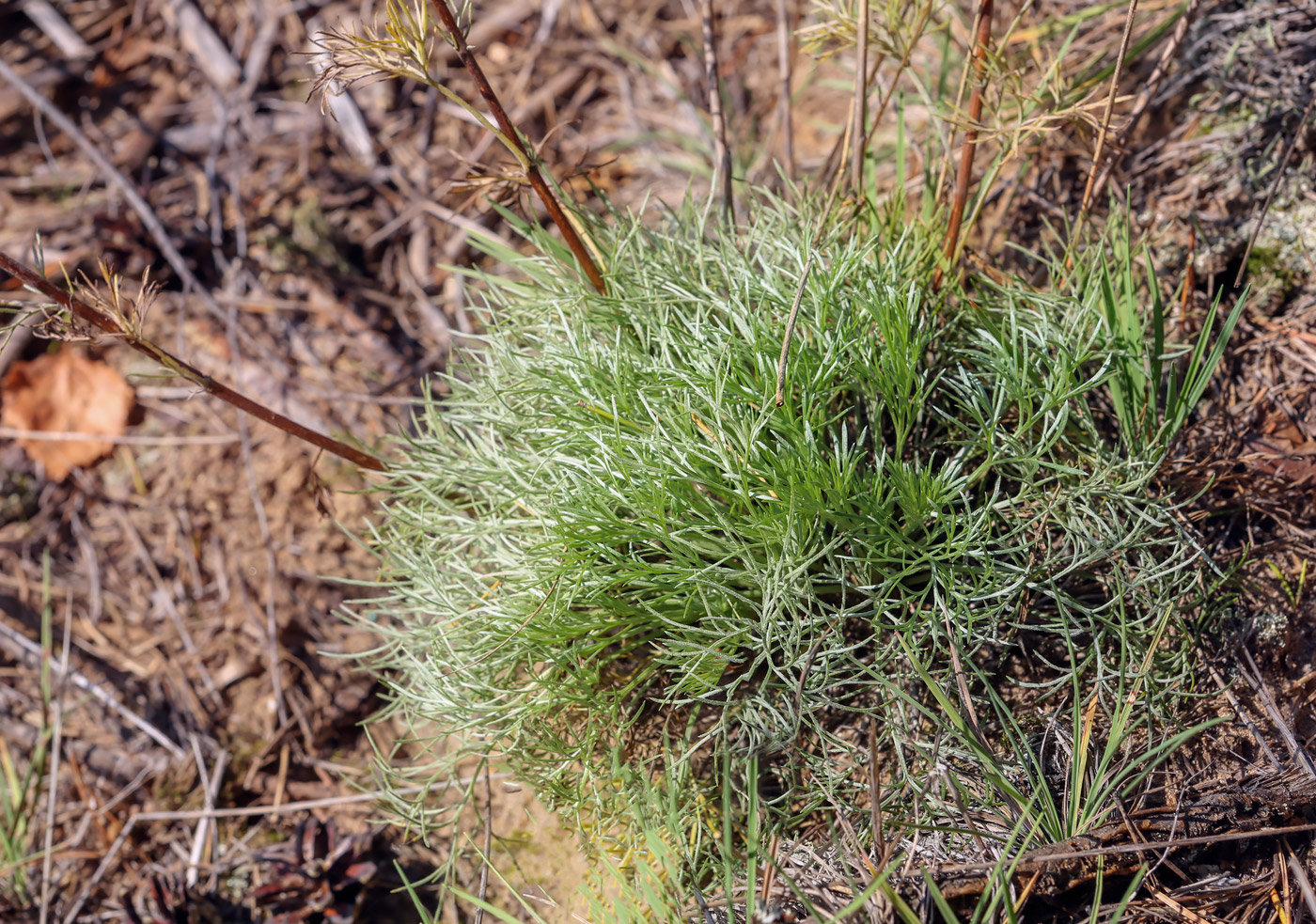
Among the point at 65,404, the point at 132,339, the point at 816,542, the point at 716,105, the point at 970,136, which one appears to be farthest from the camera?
the point at 65,404

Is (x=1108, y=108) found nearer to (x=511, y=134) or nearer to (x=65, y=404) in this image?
(x=511, y=134)

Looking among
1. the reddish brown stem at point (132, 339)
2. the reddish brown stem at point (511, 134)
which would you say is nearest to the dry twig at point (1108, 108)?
the reddish brown stem at point (511, 134)

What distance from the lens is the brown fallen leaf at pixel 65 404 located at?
8.68 feet

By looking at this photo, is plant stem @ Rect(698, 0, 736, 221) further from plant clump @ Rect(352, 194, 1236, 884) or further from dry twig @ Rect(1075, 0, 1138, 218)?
dry twig @ Rect(1075, 0, 1138, 218)

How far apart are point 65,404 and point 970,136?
2.82m

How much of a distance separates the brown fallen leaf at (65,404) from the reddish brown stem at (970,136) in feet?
8.42

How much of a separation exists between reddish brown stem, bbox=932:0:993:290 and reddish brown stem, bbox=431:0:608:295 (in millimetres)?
753

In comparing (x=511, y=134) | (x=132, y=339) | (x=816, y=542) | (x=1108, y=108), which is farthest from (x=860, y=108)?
(x=132, y=339)

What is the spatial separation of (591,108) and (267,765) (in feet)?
8.26

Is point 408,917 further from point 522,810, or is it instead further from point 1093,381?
point 1093,381

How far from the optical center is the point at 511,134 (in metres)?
1.49

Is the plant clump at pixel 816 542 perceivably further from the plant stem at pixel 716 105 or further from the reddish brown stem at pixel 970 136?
the plant stem at pixel 716 105

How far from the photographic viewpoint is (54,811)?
86.7 inches

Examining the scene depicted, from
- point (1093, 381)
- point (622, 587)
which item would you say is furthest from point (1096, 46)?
point (622, 587)
